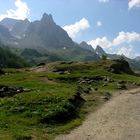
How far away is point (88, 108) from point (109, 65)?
8277 cm

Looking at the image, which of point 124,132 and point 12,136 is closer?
point 12,136

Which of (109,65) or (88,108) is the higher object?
(109,65)

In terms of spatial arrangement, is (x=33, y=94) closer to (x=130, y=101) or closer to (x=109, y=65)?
(x=130, y=101)

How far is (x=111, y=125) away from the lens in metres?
40.0

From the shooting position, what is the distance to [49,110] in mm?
44000

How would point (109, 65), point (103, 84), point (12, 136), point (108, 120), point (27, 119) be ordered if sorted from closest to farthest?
point (12, 136) < point (27, 119) < point (108, 120) < point (103, 84) < point (109, 65)

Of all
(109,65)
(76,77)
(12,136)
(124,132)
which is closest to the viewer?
(12,136)

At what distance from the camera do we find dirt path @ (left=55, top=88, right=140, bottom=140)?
34594 millimetres

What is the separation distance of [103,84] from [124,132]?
53809mm

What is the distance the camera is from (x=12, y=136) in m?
32.5

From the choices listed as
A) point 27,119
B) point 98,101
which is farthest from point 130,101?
point 27,119

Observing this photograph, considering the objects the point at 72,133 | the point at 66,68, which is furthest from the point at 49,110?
the point at 66,68

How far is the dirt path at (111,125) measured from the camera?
3459cm

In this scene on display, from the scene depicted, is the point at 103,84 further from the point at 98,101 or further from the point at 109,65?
the point at 109,65
